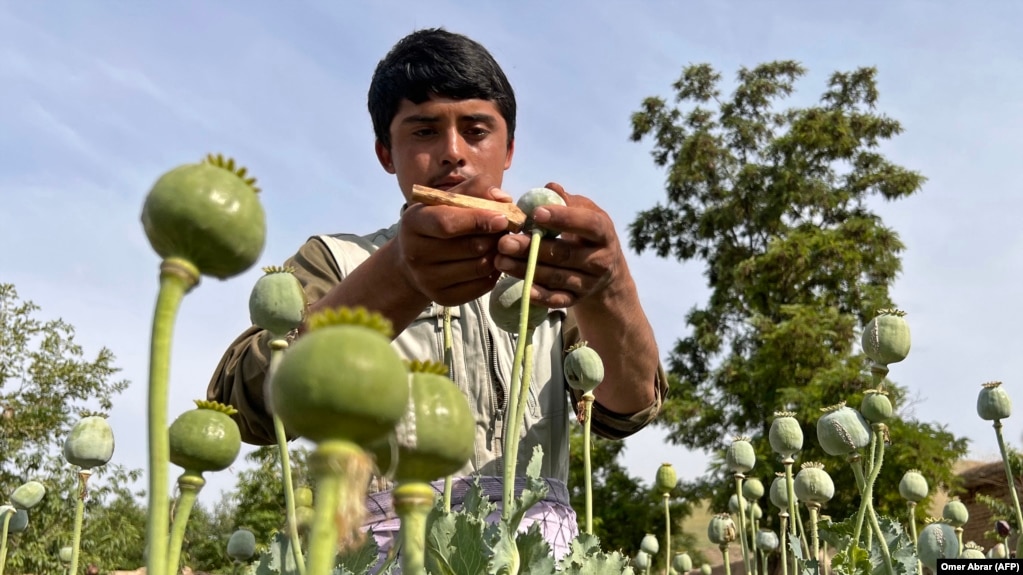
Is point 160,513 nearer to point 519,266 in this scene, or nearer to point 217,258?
point 217,258

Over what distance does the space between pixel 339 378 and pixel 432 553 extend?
72cm

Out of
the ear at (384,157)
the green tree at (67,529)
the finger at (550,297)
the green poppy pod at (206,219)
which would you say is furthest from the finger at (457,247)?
the green tree at (67,529)

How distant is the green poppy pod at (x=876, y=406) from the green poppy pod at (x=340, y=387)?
1.47m

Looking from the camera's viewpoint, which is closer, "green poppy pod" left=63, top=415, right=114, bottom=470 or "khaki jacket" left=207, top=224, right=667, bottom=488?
"green poppy pod" left=63, top=415, right=114, bottom=470

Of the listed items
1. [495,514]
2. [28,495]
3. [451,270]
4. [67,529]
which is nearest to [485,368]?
[495,514]

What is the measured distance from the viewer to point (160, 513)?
53 cm

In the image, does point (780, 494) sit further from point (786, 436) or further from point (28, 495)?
point (28, 495)

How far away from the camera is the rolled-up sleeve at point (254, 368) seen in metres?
1.94

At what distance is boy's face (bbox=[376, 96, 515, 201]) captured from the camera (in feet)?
7.28

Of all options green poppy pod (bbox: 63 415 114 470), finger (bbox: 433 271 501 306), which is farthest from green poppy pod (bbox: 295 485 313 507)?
finger (bbox: 433 271 501 306)

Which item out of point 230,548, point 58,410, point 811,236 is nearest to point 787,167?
point 811,236

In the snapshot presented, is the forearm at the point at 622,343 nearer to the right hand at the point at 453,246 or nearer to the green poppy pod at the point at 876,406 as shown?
the right hand at the point at 453,246

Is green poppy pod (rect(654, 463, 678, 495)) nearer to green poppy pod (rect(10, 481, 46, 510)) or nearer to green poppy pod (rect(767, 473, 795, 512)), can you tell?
green poppy pod (rect(767, 473, 795, 512))

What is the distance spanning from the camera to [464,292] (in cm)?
153
